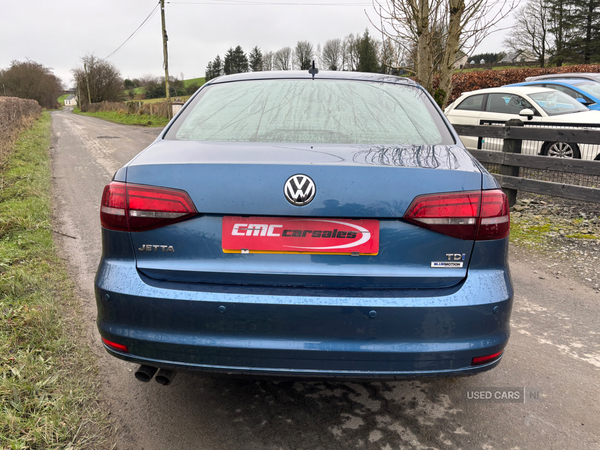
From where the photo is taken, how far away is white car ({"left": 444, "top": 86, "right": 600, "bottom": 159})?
749 cm

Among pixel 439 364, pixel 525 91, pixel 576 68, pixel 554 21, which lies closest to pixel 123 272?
pixel 439 364

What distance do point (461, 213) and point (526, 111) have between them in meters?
7.57

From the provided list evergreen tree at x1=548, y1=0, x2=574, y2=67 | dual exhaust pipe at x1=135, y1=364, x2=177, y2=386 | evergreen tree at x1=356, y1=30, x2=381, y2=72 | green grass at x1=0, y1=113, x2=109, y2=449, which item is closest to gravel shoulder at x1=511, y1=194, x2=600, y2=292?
dual exhaust pipe at x1=135, y1=364, x2=177, y2=386

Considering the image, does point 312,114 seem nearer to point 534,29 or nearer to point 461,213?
point 461,213

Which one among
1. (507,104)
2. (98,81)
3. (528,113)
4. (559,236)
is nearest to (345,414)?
(559,236)

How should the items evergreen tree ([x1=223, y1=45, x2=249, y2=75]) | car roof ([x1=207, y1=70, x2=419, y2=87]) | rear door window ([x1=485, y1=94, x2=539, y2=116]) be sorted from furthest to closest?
evergreen tree ([x1=223, y1=45, x2=249, y2=75]), rear door window ([x1=485, y1=94, x2=539, y2=116]), car roof ([x1=207, y1=70, x2=419, y2=87])

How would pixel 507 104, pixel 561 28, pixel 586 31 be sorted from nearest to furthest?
pixel 507 104
pixel 586 31
pixel 561 28

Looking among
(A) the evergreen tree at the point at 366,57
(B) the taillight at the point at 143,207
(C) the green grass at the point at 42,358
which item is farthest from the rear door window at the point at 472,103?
(A) the evergreen tree at the point at 366,57

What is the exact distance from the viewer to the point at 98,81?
7600cm

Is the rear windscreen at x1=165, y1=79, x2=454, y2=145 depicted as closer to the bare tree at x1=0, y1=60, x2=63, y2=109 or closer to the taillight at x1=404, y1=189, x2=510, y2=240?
the taillight at x1=404, y1=189, x2=510, y2=240

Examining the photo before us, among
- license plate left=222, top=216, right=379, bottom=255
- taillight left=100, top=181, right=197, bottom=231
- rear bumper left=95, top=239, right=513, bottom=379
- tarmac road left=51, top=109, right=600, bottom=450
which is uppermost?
taillight left=100, top=181, right=197, bottom=231

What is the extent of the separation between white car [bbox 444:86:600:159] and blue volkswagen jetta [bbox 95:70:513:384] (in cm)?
622

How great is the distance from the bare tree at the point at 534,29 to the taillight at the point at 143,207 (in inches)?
2101

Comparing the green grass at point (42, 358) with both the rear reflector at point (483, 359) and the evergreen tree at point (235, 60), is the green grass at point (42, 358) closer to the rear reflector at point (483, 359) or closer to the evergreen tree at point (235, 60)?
the rear reflector at point (483, 359)
